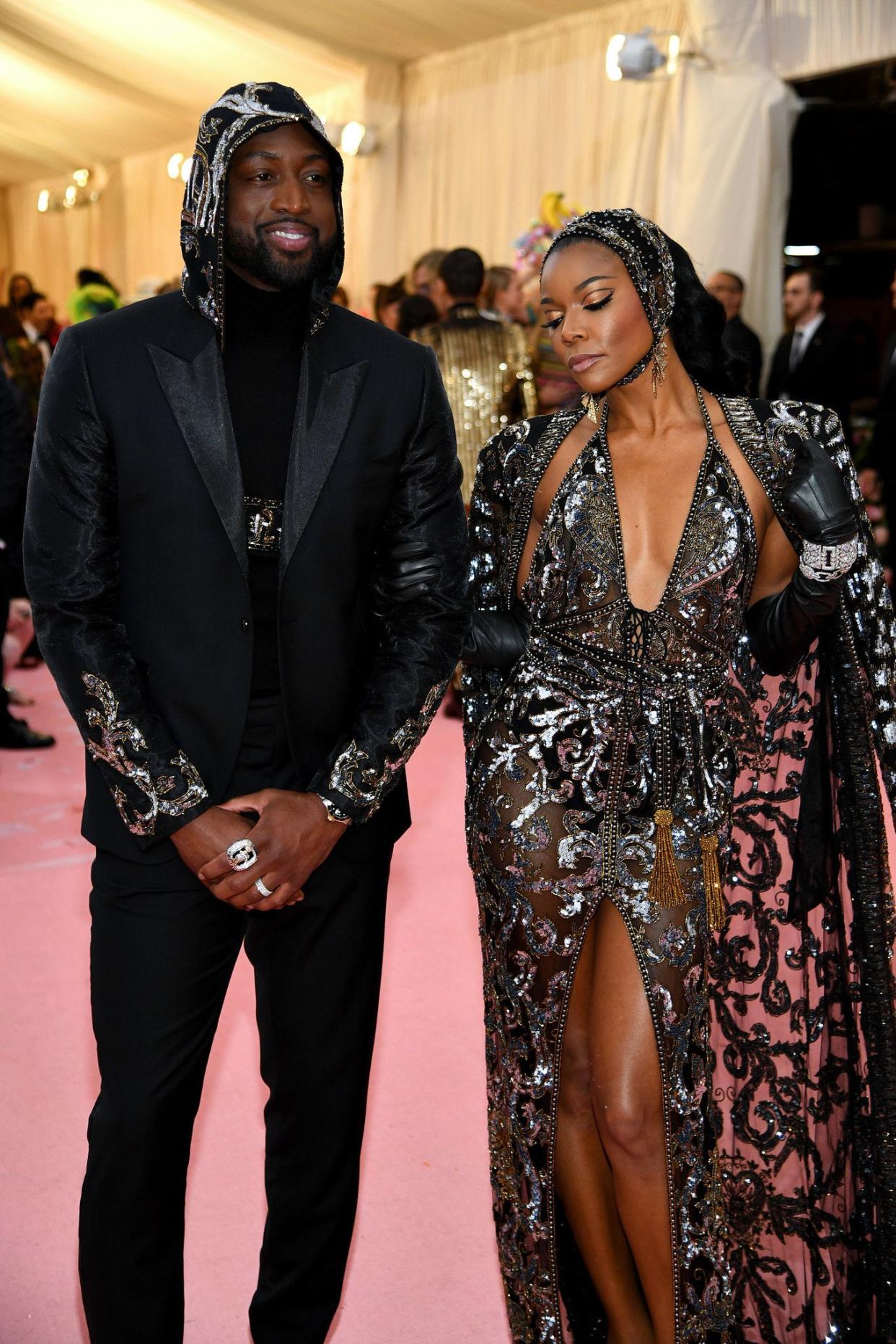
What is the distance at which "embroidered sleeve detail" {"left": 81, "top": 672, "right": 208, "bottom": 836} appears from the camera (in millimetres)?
1837

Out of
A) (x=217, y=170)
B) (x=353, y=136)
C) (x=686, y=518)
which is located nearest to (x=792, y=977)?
(x=686, y=518)

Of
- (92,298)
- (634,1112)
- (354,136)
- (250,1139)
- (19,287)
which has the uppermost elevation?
(354,136)

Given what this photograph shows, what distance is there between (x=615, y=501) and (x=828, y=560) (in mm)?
343

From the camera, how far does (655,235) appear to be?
229cm

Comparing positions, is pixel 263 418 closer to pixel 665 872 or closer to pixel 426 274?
pixel 665 872

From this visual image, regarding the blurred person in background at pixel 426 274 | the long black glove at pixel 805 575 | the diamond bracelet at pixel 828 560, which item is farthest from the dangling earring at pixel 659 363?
the blurred person in background at pixel 426 274

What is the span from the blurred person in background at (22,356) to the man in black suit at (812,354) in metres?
4.18

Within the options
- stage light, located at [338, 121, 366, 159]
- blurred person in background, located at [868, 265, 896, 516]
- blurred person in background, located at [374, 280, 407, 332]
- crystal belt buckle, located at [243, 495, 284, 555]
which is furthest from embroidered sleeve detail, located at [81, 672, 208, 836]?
stage light, located at [338, 121, 366, 159]

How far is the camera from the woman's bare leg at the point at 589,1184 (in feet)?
7.35

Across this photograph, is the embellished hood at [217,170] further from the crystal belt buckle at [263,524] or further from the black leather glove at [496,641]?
the black leather glove at [496,641]

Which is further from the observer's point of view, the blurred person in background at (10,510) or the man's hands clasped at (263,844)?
the blurred person in background at (10,510)

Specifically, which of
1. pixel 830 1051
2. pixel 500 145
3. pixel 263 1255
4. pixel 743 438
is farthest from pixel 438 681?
pixel 500 145

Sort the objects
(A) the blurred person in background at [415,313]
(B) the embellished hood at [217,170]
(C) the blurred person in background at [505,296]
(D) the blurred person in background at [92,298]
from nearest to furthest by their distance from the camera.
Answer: (B) the embellished hood at [217,170] < (A) the blurred person in background at [415,313] < (C) the blurred person in background at [505,296] < (D) the blurred person in background at [92,298]

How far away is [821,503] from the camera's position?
7.27 ft
